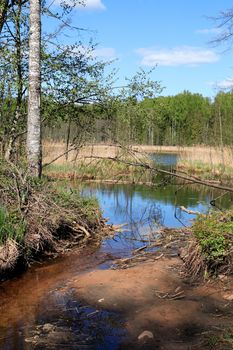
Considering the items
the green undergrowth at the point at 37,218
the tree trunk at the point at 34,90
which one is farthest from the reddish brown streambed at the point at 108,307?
the tree trunk at the point at 34,90

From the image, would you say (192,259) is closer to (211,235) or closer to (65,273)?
(211,235)

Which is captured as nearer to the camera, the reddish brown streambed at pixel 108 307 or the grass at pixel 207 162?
the reddish brown streambed at pixel 108 307

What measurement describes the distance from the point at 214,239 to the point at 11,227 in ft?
10.6

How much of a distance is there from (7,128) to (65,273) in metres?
6.31

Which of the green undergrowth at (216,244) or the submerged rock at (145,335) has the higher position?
the green undergrowth at (216,244)

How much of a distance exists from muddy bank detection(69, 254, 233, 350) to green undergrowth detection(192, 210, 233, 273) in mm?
278

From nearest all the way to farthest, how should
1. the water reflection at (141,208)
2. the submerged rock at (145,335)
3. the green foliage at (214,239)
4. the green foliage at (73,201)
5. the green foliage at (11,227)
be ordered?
the submerged rock at (145,335), the green foliage at (214,239), the green foliage at (11,227), the green foliage at (73,201), the water reflection at (141,208)

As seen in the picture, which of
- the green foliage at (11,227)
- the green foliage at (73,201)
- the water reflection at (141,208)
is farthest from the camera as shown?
the water reflection at (141,208)

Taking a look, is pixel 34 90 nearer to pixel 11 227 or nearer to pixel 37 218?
pixel 37 218

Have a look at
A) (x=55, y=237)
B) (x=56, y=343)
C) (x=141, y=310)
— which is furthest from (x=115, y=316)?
(x=55, y=237)

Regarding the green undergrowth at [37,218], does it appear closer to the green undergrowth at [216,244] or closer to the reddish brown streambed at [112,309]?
the reddish brown streambed at [112,309]

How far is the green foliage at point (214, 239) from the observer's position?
Result: 20.8 ft

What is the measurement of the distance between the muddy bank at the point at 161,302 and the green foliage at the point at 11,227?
1.25 m

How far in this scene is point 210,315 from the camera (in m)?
5.22
